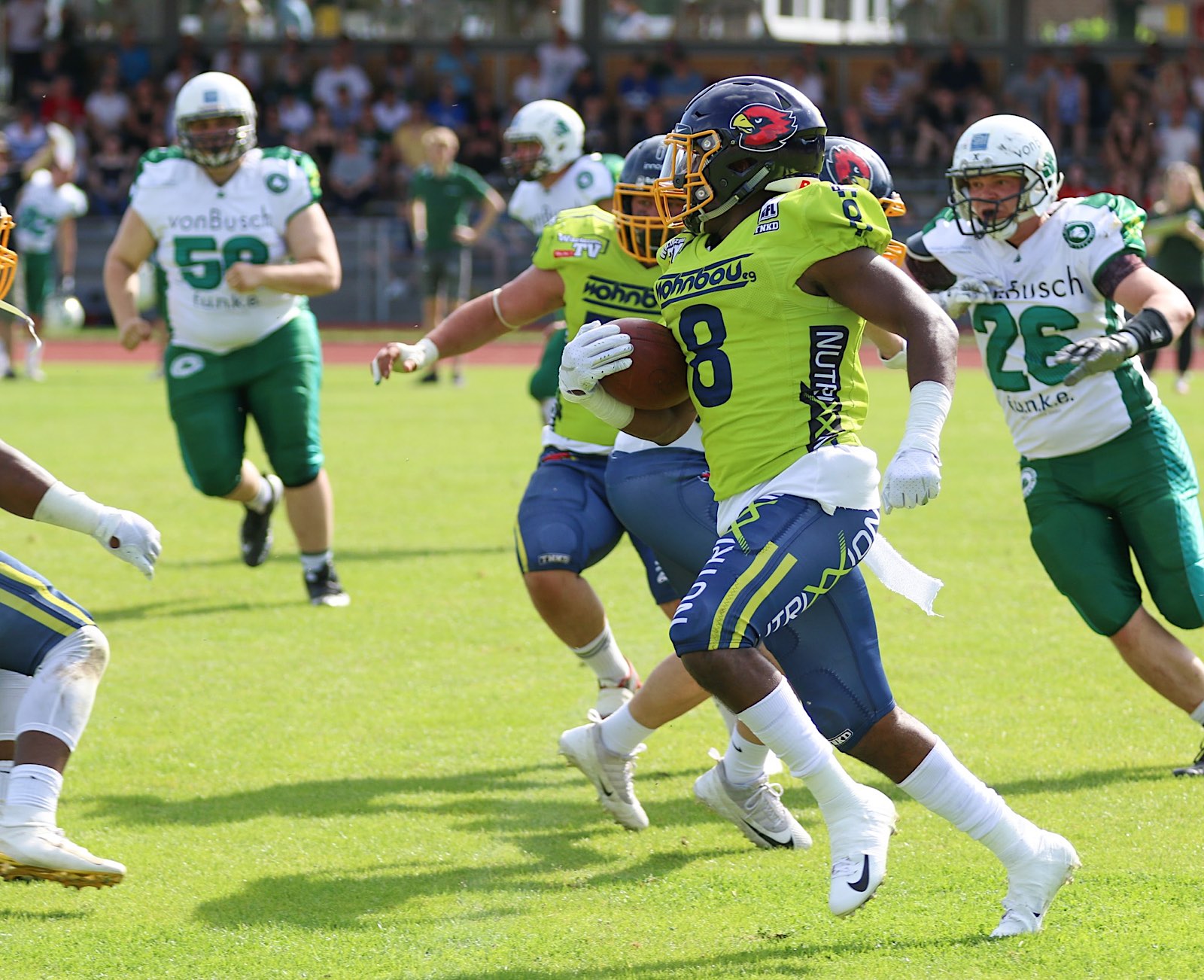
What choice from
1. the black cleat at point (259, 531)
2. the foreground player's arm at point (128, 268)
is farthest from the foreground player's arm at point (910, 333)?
the black cleat at point (259, 531)

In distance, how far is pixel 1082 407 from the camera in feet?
14.1

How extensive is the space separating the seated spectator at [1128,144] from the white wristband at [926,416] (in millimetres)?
16665

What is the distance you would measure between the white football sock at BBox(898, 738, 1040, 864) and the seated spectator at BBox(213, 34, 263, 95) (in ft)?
63.1

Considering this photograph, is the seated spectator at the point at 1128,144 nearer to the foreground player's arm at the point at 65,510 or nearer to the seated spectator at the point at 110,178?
the seated spectator at the point at 110,178

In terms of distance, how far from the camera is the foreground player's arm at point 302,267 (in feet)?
19.4

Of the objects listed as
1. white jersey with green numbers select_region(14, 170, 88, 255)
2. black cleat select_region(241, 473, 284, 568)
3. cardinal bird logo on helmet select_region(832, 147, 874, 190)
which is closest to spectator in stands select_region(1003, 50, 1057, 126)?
white jersey with green numbers select_region(14, 170, 88, 255)

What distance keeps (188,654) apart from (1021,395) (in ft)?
10.5

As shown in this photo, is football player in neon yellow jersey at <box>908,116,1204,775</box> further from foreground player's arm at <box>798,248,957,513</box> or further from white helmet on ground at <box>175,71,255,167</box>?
white helmet on ground at <box>175,71,255,167</box>

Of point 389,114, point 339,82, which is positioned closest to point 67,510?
point 389,114

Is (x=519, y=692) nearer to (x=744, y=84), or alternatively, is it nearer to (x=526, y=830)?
(x=526, y=830)

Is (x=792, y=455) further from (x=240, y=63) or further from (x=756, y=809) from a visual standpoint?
(x=240, y=63)

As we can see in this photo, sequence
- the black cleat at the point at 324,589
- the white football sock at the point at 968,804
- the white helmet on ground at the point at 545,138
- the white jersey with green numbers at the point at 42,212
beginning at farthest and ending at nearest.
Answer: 1. the white jersey with green numbers at the point at 42,212
2. the white helmet on ground at the point at 545,138
3. the black cleat at the point at 324,589
4. the white football sock at the point at 968,804

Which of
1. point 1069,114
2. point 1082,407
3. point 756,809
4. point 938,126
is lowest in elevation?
point 756,809

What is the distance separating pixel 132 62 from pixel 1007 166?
19517 millimetres
